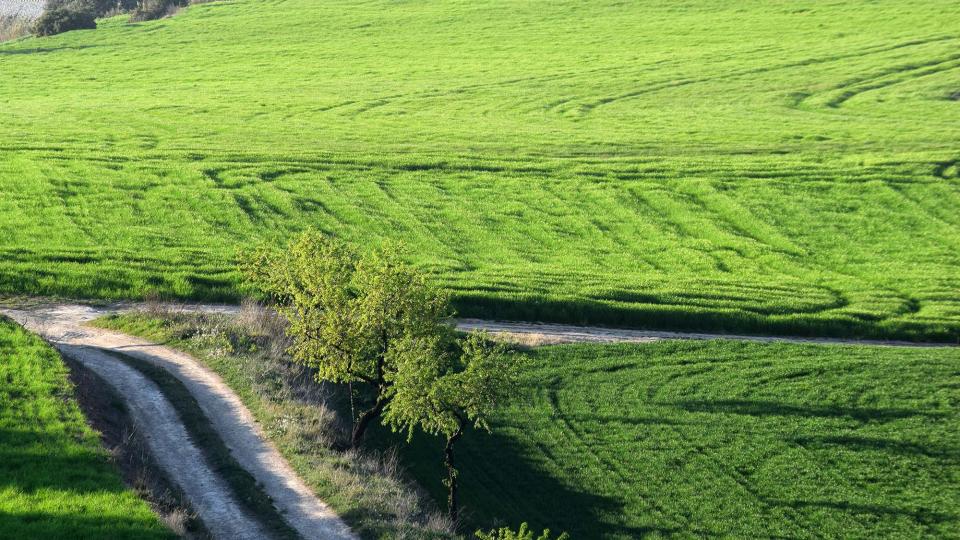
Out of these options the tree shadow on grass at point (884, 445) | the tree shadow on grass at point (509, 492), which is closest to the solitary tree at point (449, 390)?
the tree shadow on grass at point (509, 492)

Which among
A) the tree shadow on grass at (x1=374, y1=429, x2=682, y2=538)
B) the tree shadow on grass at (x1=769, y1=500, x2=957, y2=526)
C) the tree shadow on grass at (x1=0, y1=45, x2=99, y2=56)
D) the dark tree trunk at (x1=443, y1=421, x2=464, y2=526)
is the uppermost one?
the tree shadow on grass at (x1=0, y1=45, x2=99, y2=56)

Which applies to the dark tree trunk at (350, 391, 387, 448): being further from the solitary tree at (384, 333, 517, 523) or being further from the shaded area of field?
the solitary tree at (384, 333, 517, 523)

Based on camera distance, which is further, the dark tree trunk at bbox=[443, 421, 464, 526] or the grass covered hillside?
the grass covered hillside

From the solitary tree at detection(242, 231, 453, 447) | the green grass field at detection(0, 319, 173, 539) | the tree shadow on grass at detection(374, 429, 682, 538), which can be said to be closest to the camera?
the green grass field at detection(0, 319, 173, 539)

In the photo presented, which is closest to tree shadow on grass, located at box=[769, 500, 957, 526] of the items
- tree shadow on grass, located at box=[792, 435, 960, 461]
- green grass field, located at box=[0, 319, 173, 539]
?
tree shadow on grass, located at box=[792, 435, 960, 461]

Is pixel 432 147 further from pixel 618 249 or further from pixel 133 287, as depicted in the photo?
pixel 133 287

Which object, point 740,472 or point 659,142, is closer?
point 740,472

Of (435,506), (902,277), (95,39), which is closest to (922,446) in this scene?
(435,506)
